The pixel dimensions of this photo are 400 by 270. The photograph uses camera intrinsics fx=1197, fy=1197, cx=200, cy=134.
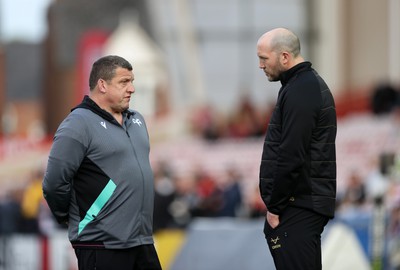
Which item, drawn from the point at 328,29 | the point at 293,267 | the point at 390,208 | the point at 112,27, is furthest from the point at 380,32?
the point at 293,267

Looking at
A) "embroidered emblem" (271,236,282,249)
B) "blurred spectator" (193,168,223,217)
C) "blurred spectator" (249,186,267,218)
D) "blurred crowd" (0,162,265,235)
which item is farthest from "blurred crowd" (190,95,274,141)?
"embroidered emblem" (271,236,282,249)

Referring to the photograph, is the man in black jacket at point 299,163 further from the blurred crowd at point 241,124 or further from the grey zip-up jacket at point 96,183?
the blurred crowd at point 241,124

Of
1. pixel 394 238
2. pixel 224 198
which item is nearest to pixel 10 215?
pixel 224 198

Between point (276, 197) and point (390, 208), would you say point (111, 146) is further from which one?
point (390, 208)

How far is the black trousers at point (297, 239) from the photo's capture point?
26.8 ft

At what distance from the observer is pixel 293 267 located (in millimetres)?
8172

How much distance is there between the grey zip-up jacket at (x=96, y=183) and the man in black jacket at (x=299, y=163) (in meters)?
0.93

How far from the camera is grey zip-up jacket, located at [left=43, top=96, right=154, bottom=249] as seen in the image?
8.23m

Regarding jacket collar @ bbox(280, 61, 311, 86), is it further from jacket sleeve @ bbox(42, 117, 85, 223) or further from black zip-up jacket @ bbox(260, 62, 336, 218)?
jacket sleeve @ bbox(42, 117, 85, 223)

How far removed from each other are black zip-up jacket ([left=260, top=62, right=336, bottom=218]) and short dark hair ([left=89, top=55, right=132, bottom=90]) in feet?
3.80

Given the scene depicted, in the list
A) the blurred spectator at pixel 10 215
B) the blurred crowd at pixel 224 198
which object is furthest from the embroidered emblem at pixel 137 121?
the blurred spectator at pixel 10 215

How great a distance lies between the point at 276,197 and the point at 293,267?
1.63ft

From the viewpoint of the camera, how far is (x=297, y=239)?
8164 mm

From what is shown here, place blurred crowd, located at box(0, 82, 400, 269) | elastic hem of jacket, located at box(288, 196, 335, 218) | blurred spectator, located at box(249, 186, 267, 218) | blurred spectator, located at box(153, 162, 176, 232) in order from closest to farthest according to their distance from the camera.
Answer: elastic hem of jacket, located at box(288, 196, 335, 218) < blurred crowd, located at box(0, 82, 400, 269) < blurred spectator, located at box(249, 186, 267, 218) < blurred spectator, located at box(153, 162, 176, 232)
